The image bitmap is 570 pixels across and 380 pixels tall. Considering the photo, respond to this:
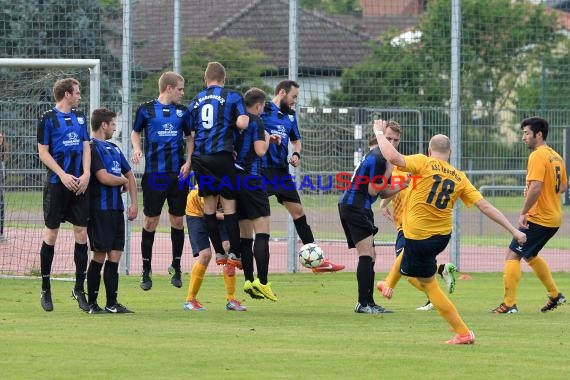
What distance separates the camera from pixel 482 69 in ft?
79.0

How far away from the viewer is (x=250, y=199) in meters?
12.4

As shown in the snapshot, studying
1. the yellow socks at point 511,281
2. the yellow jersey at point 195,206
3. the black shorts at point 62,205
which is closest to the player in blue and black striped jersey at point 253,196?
the black shorts at point 62,205

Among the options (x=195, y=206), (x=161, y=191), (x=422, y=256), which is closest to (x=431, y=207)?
(x=422, y=256)

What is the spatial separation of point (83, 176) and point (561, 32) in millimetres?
17340

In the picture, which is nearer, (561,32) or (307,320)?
(307,320)

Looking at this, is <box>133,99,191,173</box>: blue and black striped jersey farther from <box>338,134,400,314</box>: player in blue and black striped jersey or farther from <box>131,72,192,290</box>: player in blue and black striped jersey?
<box>338,134,400,314</box>: player in blue and black striped jersey

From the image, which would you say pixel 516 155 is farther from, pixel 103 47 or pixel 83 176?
pixel 83 176

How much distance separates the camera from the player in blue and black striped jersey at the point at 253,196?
1238 cm

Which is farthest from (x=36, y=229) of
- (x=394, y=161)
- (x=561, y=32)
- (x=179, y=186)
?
(x=561, y=32)

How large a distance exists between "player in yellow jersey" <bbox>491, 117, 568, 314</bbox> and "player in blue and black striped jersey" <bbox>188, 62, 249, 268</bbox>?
2.96 m

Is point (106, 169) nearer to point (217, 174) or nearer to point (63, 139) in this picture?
point (63, 139)

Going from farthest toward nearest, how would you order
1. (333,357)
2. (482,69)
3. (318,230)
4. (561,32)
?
1. (561,32)
2. (482,69)
3. (318,230)
4. (333,357)

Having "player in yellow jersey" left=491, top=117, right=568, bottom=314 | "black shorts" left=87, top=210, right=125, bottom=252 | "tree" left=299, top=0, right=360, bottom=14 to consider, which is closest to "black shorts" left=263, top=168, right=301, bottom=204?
"black shorts" left=87, top=210, right=125, bottom=252

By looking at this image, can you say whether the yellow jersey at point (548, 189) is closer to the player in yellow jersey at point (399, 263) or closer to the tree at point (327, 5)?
the player in yellow jersey at point (399, 263)
